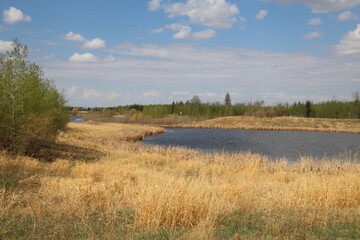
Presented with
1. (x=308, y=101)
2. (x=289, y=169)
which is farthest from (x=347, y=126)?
(x=289, y=169)

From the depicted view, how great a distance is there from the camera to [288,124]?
7600 centimetres

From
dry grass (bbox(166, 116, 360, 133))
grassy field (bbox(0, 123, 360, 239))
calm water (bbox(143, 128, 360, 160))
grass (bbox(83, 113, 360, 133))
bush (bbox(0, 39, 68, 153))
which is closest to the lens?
grassy field (bbox(0, 123, 360, 239))

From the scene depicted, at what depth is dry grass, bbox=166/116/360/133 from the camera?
68.2 m

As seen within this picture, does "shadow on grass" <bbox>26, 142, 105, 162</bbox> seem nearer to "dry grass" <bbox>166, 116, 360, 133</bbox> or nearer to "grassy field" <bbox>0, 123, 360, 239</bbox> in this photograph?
"grassy field" <bbox>0, 123, 360, 239</bbox>

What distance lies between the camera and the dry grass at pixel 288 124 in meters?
68.2

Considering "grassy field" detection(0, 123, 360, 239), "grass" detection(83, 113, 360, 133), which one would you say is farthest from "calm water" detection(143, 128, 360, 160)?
"grass" detection(83, 113, 360, 133)

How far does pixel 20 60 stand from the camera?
58.7 feet

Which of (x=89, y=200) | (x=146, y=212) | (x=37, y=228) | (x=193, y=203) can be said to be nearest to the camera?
(x=37, y=228)

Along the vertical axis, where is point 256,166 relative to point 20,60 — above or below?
below

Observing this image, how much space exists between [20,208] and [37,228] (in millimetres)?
1977

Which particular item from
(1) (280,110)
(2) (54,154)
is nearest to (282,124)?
(1) (280,110)

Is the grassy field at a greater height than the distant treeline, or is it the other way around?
the distant treeline

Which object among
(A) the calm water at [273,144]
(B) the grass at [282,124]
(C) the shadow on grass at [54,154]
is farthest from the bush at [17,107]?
(B) the grass at [282,124]

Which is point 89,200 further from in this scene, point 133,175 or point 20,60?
point 20,60
